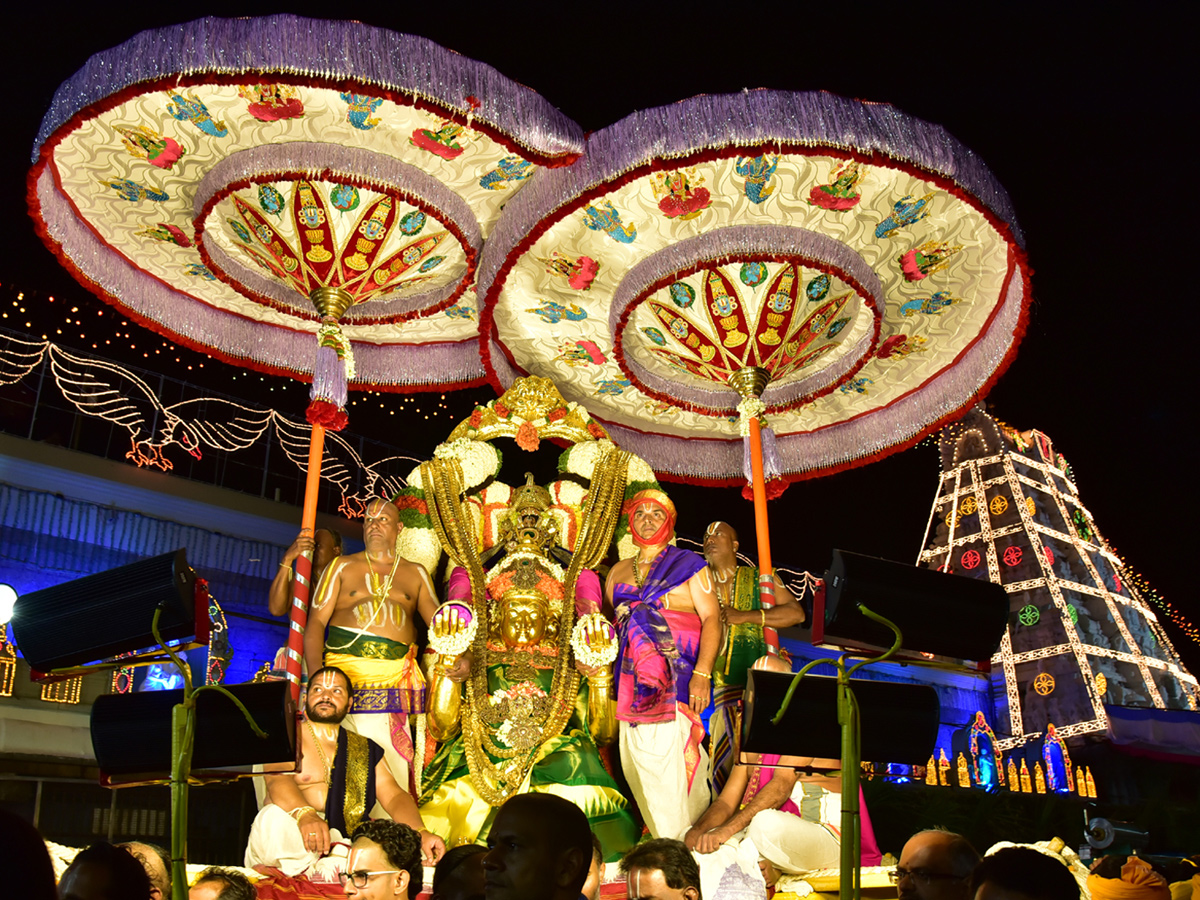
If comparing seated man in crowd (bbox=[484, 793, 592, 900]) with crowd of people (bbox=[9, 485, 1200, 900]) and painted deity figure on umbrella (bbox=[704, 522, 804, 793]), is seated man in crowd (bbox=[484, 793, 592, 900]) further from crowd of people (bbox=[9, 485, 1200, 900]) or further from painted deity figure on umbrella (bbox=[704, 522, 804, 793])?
painted deity figure on umbrella (bbox=[704, 522, 804, 793])

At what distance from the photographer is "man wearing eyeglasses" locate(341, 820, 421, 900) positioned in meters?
3.67

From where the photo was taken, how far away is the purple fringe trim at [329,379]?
20.3 ft

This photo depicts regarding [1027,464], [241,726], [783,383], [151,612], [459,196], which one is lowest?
[241,726]

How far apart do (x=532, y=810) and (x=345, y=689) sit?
3.10 metres

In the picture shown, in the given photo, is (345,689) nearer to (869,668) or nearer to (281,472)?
(281,472)

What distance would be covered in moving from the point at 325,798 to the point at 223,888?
5.48 ft

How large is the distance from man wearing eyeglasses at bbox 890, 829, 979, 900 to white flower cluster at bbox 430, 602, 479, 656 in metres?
3.08

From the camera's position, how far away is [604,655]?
19.1ft

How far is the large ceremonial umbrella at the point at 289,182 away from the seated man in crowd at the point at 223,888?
5.87 ft

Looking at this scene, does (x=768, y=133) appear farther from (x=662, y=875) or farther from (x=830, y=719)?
(x=662, y=875)

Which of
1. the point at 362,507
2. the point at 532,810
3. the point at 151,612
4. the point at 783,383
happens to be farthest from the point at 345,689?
the point at 362,507

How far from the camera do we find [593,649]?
580 cm

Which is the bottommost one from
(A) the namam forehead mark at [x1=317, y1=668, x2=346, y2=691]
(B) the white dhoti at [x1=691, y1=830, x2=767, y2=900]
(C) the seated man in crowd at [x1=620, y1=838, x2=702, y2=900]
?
(B) the white dhoti at [x1=691, y1=830, x2=767, y2=900]

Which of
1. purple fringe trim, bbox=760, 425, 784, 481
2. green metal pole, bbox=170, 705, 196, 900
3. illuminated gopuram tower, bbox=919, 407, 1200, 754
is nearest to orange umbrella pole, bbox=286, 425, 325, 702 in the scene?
green metal pole, bbox=170, 705, 196, 900
